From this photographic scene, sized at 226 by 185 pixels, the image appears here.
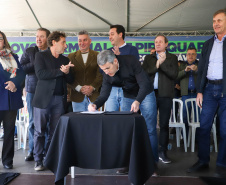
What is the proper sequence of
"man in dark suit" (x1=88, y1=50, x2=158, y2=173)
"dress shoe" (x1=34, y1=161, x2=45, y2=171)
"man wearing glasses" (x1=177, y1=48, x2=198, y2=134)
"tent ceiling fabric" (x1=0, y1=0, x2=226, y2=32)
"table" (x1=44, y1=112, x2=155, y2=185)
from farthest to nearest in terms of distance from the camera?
1. "tent ceiling fabric" (x1=0, y1=0, x2=226, y2=32)
2. "man wearing glasses" (x1=177, y1=48, x2=198, y2=134)
3. "dress shoe" (x1=34, y1=161, x2=45, y2=171)
4. "man in dark suit" (x1=88, y1=50, x2=158, y2=173)
5. "table" (x1=44, y1=112, x2=155, y2=185)

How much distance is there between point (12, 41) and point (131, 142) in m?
5.34

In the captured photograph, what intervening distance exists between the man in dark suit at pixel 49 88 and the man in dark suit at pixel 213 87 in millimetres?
1479

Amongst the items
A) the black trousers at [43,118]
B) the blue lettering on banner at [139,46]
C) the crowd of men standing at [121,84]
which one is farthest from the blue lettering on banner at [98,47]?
the black trousers at [43,118]

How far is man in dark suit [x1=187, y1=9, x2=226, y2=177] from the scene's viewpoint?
2.47m

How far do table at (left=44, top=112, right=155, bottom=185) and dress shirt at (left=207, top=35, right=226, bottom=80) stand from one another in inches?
48.2

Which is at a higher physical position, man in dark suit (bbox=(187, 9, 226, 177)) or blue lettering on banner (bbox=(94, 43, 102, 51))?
blue lettering on banner (bbox=(94, 43, 102, 51))

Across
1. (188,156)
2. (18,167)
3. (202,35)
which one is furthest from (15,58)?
(202,35)

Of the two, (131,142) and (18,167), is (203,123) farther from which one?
(18,167)

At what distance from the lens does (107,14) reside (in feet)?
18.9

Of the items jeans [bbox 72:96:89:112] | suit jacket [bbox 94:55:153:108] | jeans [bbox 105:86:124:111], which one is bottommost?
jeans [bbox 72:96:89:112]

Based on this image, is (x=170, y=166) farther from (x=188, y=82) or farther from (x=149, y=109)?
(x=188, y=82)

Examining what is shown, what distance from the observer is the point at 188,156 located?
3.40 meters

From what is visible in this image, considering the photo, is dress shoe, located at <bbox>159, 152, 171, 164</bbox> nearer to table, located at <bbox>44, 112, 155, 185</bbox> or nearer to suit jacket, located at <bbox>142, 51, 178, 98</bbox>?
suit jacket, located at <bbox>142, 51, 178, 98</bbox>

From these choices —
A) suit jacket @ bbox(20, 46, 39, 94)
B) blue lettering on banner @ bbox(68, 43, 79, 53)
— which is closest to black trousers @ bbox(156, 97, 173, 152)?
suit jacket @ bbox(20, 46, 39, 94)
